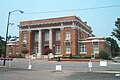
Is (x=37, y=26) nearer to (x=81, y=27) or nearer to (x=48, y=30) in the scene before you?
(x=48, y=30)

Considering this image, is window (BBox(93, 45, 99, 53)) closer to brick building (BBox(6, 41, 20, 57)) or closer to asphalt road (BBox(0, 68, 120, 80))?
brick building (BBox(6, 41, 20, 57))

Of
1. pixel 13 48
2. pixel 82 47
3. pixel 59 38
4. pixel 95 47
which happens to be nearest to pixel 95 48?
pixel 95 47

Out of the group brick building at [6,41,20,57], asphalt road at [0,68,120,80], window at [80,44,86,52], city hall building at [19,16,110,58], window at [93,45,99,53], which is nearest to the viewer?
asphalt road at [0,68,120,80]

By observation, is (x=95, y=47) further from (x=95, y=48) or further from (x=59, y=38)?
(x=59, y=38)

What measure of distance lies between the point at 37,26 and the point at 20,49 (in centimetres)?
903

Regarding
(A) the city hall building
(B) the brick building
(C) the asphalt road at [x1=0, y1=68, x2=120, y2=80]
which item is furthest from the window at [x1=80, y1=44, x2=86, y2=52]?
(C) the asphalt road at [x1=0, y1=68, x2=120, y2=80]

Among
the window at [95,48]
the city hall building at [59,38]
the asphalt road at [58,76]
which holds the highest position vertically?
the city hall building at [59,38]

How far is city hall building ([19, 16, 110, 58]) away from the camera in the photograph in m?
67.5

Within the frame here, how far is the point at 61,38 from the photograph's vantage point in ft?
231

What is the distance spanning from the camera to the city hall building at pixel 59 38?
6746 cm

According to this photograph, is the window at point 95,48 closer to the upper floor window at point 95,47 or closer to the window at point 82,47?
the upper floor window at point 95,47

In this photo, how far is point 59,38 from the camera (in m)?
72.2

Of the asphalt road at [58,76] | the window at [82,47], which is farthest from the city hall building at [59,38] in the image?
the asphalt road at [58,76]

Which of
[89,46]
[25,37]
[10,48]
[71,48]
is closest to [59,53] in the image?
[71,48]
